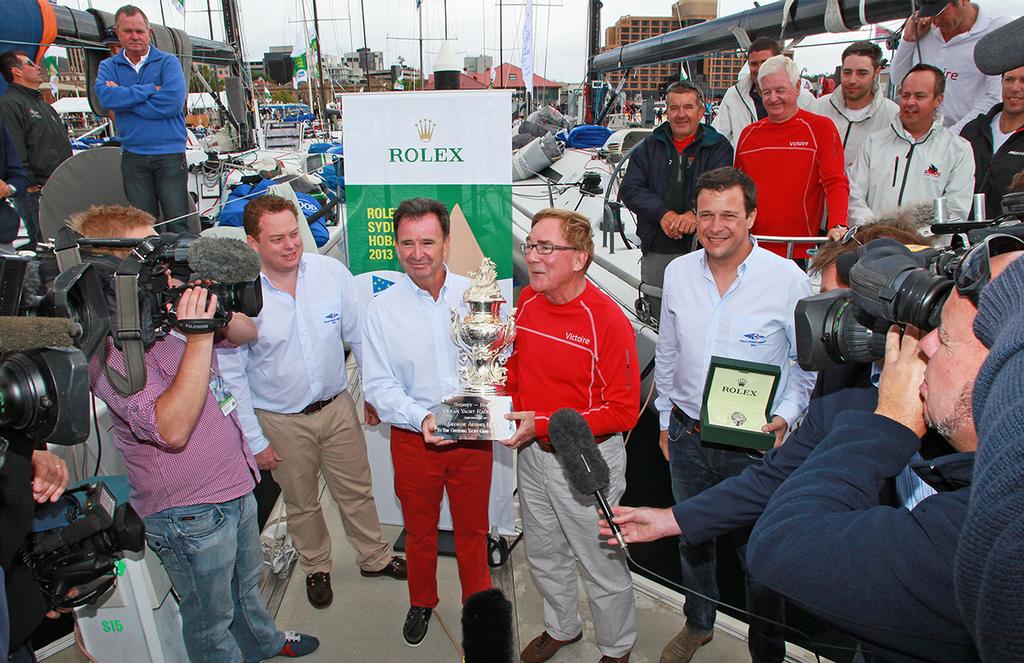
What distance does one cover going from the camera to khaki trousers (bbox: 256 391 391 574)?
2.81 meters

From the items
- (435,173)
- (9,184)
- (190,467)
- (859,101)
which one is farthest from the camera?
(9,184)

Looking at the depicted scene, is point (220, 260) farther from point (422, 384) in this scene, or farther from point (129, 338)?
point (422, 384)

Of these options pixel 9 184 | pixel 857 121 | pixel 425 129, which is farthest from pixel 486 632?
pixel 9 184

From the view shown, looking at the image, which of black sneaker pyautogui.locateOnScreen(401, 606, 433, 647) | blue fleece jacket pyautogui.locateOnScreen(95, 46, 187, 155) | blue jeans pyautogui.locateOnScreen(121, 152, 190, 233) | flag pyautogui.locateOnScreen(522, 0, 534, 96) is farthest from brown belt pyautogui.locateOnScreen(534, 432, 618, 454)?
flag pyautogui.locateOnScreen(522, 0, 534, 96)

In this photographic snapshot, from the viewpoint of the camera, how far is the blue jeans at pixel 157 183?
14.5 ft

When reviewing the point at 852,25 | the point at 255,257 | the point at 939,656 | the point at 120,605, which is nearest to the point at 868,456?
the point at 939,656

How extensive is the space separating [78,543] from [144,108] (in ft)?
11.6

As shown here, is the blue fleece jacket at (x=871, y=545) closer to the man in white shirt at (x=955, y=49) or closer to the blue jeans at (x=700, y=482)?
the blue jeans at (x=700, y=482)

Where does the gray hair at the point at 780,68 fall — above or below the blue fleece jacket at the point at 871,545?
above

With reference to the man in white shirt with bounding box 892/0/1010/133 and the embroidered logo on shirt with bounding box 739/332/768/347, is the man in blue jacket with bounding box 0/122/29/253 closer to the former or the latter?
the embroidered logo on shirt with bounding box 739/332/768/347

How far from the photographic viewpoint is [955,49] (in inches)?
150

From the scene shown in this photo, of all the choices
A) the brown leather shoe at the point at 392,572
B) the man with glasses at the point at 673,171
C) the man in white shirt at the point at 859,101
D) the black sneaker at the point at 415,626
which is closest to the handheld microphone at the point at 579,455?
the black sneaker at the point at 415,626

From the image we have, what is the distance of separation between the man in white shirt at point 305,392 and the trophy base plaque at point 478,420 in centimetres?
84

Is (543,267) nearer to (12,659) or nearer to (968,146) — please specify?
(12,659)
